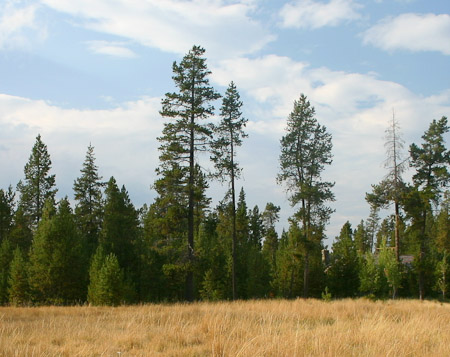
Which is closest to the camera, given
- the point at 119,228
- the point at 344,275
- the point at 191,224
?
the point at 191,224

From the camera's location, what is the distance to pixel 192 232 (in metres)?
25.3

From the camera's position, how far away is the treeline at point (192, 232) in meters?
25.7

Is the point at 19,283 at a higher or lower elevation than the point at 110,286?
lower

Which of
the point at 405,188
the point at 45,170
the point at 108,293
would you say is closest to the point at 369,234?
the point at 405,188

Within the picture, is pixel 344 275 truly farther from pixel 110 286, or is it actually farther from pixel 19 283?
pixel 19 283

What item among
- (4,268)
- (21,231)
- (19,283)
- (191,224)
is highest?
(191,224)

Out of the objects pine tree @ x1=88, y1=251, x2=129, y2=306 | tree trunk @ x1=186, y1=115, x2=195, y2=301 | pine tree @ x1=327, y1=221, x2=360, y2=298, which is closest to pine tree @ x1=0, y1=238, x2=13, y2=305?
pine tree @ x1=88, y1=251, x2=129, y2=306

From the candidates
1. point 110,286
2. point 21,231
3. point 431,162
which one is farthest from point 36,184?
point 431,162

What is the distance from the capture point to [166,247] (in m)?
25.0

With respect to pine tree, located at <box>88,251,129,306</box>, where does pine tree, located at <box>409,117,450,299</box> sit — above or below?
above

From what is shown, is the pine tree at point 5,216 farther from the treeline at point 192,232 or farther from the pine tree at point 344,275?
the pine tree at point 344,275

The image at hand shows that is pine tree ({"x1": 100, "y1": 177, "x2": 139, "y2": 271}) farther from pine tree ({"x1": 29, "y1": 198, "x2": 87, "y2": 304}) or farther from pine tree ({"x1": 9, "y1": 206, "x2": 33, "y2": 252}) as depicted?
pine tree ({"x1": 9, "y1": 206, "x2": 33, "y2": 252})

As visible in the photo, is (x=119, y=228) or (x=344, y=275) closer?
(x=119, y=228)

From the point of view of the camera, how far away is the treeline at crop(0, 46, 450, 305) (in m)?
25.7
